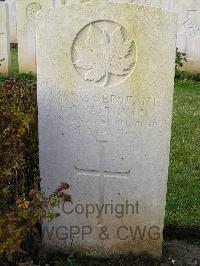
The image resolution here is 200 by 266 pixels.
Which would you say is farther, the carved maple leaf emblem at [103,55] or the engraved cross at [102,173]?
the engraved cross at [102,173]

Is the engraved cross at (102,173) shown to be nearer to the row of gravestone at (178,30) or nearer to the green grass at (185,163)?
the green grass at (185,163)

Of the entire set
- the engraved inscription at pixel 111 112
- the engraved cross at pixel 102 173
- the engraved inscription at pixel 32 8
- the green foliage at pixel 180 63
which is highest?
the engraved inscription at pixel 32 8

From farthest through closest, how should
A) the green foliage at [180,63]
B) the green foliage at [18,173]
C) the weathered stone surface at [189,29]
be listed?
the weathered stone surface at [189,29] < the green foliage at [180,63] < the green foliage at [18,173]

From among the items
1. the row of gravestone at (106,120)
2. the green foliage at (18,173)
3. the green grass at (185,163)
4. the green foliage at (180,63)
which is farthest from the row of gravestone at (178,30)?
the row of gravestone at (106,120)

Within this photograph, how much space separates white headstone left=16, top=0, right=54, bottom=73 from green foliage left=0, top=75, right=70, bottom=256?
6255 millimetres

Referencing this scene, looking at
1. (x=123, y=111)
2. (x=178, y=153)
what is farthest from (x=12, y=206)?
(x=178, y=153)

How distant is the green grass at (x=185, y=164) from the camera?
441cm

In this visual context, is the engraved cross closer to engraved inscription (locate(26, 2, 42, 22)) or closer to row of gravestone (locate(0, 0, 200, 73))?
row of gravestone (locate(0, 0, 200, 73))

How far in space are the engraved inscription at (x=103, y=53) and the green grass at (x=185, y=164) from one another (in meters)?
1.47

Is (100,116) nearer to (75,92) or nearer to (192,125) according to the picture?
(75,92)

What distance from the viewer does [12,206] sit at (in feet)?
10.4

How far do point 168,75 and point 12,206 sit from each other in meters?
1.22

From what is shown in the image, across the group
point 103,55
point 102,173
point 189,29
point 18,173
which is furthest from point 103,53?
point 189,29

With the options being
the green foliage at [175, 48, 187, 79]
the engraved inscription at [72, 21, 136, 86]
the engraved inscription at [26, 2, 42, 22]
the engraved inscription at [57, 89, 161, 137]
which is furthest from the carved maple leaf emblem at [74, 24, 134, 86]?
the engraved inscription at [26, 2, 42, 22]
